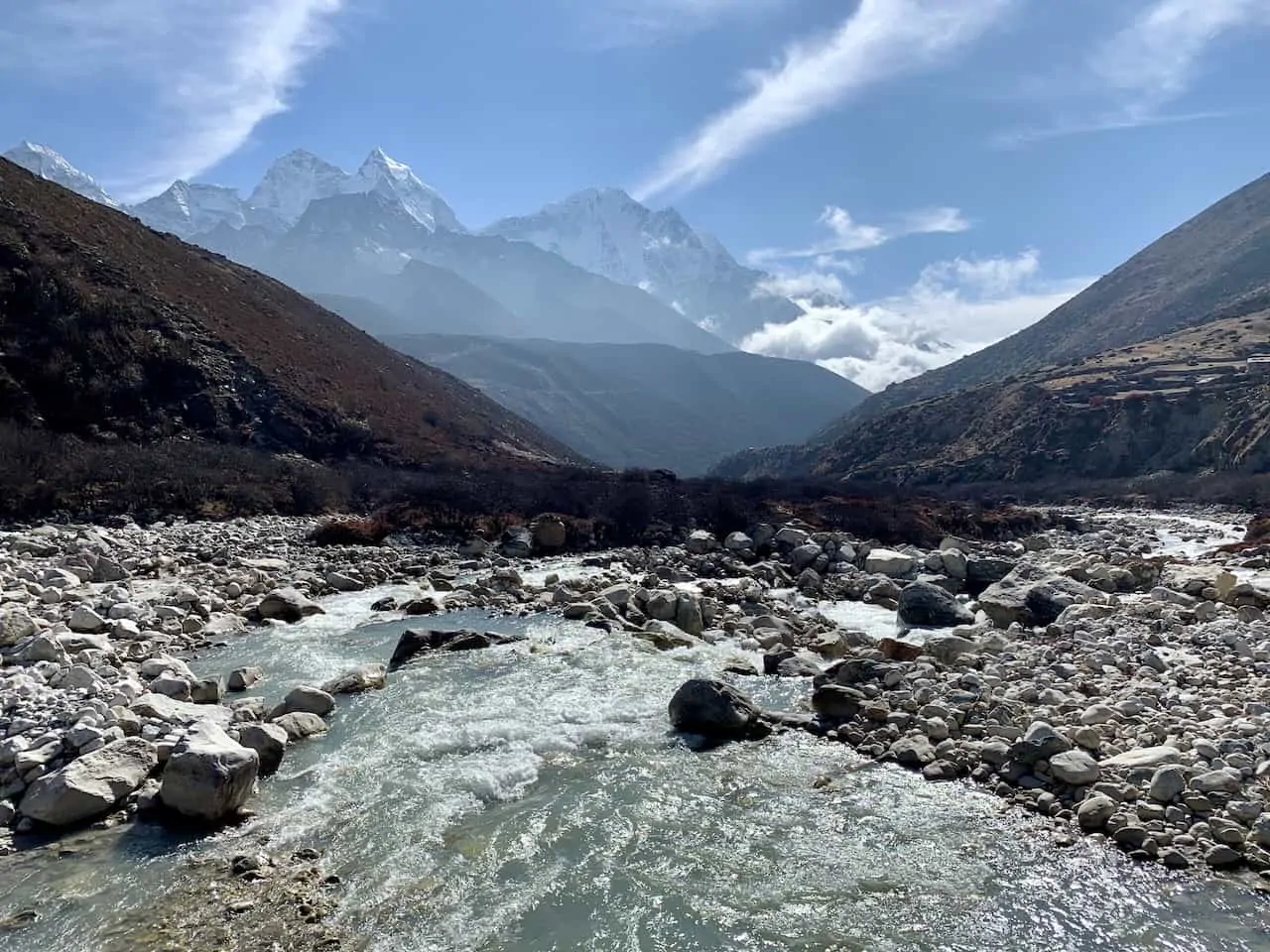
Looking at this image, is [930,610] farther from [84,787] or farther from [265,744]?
[84,787]

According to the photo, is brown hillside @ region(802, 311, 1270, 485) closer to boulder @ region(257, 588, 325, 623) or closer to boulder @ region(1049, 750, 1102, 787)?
boulder @ region(1049, 750, 1102, 787)

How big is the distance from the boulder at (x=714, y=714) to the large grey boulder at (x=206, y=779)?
5.98 meters

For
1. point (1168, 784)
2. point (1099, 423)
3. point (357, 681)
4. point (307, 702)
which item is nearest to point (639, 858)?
point (1168, 784)

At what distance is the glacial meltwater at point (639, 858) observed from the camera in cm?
712

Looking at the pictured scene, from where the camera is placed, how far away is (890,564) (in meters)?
28.0

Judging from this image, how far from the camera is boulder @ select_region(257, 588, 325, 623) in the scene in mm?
19328

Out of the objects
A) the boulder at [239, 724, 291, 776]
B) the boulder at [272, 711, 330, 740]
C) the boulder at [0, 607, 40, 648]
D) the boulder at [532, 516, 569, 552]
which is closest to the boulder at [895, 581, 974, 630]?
the boulder at [272, 711, 330, 740]

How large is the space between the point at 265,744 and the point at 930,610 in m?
15.0

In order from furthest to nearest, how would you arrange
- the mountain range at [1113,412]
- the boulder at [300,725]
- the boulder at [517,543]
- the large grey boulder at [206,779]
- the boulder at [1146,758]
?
the mountain range at [1113,412], the boulder at [517,543], the boulder at [300,725], the boulder at [1146,758], the large grey boulder at [206,779]

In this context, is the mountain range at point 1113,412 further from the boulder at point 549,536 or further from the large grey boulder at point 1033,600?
the boulder at point 549,536

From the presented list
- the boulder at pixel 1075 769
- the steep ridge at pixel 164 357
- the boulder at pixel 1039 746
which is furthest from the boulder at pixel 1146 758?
the steep ridge at pixel 164 357

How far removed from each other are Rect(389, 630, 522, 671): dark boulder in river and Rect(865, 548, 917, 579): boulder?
1559 centimetres

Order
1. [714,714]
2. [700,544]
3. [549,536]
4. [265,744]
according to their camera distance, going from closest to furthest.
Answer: [265,744] < [714,714] < [700,544] < [549,536]

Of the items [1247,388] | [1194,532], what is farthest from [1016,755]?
[1247,388]
